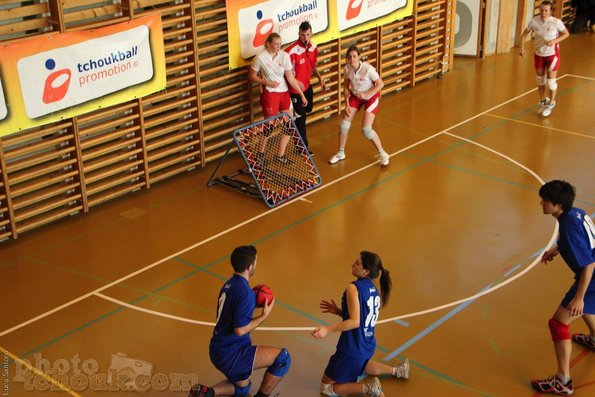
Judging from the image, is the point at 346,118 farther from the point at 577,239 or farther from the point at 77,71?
the point at 577,239

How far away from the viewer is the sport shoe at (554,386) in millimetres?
5664

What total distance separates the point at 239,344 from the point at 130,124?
15.3 ft

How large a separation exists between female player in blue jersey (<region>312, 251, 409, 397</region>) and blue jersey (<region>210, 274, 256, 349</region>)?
1.59 feet

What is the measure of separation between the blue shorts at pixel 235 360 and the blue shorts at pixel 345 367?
1.96 feet

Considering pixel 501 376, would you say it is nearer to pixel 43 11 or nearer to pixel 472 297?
pixel 472 297

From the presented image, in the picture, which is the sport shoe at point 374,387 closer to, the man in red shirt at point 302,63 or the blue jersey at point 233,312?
the blue jersey at point 233,312

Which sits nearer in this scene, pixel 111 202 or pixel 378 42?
pixel 111 202

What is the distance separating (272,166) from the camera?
391 inches

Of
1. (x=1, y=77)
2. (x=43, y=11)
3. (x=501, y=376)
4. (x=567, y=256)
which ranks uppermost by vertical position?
(x=43, y=11)

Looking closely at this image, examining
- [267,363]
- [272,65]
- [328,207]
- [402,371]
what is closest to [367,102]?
[272,65]

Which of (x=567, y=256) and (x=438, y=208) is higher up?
(x=567, y=256)

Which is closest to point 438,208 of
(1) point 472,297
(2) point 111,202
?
(1) point 472,297

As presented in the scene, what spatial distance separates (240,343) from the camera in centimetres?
540

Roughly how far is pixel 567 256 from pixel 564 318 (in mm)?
465
